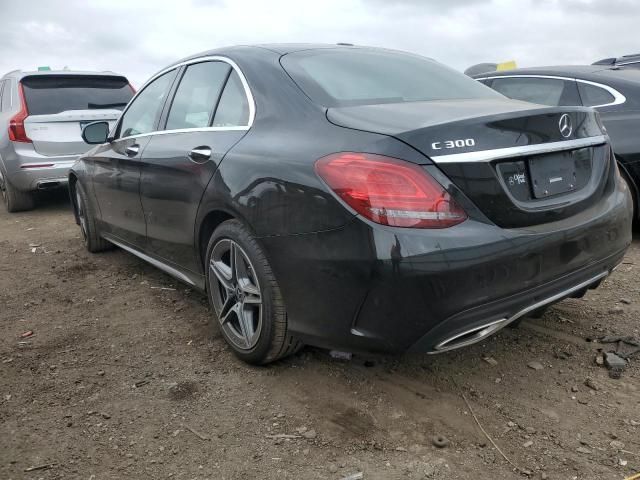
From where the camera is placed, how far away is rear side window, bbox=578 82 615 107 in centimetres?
478

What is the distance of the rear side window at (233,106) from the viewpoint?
283cm

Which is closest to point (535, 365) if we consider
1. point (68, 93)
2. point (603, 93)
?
point (603, 93)

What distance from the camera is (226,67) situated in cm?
309

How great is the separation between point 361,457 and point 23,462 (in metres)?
1.28

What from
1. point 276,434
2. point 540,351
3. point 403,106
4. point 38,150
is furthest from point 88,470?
point 38,150

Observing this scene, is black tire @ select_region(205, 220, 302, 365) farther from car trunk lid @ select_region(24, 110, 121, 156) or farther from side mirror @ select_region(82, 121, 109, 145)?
car trunk lid @ select_region(24, 110, 121, 156)

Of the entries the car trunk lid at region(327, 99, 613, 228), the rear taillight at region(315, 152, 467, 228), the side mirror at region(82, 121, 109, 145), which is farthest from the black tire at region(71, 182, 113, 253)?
the rear taillight at region(315, 152, 467, 228)

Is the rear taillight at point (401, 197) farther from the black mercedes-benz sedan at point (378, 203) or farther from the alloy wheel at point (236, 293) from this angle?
the alloy wheel at point (236, 293)

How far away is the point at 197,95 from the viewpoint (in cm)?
331

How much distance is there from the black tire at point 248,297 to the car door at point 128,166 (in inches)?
40.7

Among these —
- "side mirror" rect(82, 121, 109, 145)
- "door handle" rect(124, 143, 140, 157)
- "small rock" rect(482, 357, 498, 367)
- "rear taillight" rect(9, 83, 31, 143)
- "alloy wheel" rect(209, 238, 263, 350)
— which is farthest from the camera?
"rear taillight" rect(9, 83, 31, 143)

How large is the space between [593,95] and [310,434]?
4.01 meters

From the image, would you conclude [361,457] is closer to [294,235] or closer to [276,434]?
[276,434]

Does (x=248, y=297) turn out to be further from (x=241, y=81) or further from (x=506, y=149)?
(x=506, y=149)
